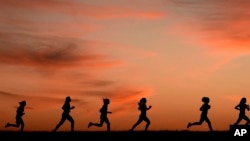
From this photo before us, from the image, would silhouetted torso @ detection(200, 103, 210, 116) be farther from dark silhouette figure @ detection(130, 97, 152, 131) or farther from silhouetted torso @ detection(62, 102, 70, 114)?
silhouetted torso @ detection(62, 102, 70, 114)

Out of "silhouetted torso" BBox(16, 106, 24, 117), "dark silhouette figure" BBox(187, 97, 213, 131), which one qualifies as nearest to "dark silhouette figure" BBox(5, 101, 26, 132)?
"silhouetted torso" BBox(16, 106, 24, 117)

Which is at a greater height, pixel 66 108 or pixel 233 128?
pixel 66 108

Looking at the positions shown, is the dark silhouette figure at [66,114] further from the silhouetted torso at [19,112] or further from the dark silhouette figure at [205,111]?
the dark silhouette figure at [205,111]

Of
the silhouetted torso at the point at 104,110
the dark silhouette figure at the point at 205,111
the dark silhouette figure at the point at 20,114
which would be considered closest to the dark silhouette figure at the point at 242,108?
the dark silhouette figure at the point at 205,111
